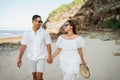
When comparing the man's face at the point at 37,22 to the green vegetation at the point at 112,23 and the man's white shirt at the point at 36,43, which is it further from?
the green vegetation at the point at 112,23

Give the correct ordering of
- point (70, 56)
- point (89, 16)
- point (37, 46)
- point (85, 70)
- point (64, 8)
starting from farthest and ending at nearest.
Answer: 1. point (64, 8)
2. point (89, 16)
3. point (37, 46)
4. point (85, 70)
5. point (70, 56)

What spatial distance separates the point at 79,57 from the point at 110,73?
9.32 ft

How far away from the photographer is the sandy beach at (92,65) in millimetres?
7902

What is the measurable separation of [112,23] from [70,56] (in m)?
13.2

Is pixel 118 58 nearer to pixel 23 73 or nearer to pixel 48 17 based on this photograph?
pixel 23 73

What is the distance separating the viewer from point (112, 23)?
59.2 feet

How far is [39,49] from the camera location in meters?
5.54

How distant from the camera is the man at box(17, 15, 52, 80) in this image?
5.51 metres

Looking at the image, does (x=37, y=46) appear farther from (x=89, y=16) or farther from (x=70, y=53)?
(x=89, y=16)

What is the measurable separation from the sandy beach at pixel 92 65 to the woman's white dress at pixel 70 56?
7.56 ft

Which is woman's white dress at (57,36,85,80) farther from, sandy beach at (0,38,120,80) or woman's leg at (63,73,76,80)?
sandy beach at (0,38,120,80)

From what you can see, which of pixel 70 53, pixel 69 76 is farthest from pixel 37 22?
pixel 69 76

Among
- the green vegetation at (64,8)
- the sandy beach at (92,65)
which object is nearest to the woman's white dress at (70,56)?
the sandy beach at (92,65)

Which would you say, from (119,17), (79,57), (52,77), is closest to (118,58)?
(52,77)
